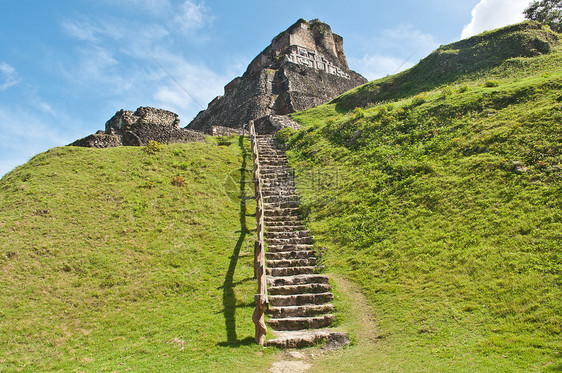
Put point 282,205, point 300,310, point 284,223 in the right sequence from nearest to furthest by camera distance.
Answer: point 300,310, point 284,223, point 282,205

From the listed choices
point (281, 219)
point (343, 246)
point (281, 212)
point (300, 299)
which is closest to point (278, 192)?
point (281, 212)

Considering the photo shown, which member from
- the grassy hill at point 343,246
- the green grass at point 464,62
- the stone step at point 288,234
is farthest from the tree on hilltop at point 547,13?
the stone step at point 288,234

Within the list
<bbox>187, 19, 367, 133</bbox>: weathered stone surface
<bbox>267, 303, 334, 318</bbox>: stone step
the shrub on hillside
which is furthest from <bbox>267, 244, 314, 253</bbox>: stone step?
<bbox>187, 19, 367, 133</bbox>: weathered stone surface

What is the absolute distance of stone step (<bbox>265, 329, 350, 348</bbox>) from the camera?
6.61 m

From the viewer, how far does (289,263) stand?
9750mm

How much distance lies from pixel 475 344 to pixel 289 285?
174 inches

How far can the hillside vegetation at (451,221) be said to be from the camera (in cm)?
561

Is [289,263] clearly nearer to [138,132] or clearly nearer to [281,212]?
[281,212]

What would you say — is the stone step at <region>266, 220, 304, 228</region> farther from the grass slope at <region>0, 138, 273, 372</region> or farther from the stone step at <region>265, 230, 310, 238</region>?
the grass slope at <region>0, 138, 273, 372</region>

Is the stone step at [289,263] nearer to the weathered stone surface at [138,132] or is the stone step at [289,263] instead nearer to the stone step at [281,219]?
the stone step at [281,219]

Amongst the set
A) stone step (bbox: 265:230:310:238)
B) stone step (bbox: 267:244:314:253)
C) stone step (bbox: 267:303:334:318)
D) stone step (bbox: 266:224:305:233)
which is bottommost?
stone step (bbox: 267:303:334:318)

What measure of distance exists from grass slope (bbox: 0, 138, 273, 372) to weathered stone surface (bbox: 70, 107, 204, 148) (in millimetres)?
2385

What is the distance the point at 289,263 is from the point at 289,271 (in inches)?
16.5

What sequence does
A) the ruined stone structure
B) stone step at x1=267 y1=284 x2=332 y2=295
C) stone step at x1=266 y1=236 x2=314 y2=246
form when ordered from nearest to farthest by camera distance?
stone step at x1=267 y1=284 x2=332 y2=295
stone step at x1=266 y1=236 x2=314 y2=246
the ruined stone structure
